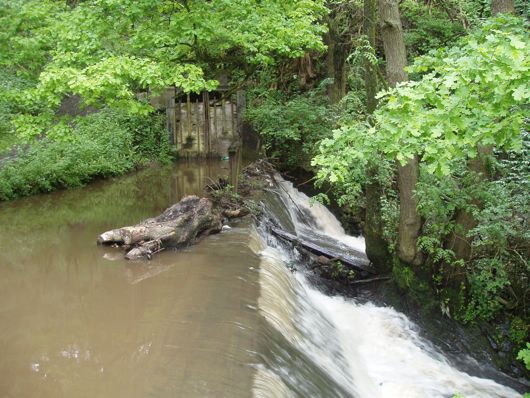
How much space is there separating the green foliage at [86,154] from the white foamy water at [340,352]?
185 inches

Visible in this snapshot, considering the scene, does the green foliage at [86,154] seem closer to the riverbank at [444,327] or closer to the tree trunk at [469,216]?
the riverbank at [444,327]

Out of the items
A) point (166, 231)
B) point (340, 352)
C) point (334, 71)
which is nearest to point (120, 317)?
point (166, 231)

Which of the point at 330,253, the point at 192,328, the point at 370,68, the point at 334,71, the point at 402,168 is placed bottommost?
the point at 192,328

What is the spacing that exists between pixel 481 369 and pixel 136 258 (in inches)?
209

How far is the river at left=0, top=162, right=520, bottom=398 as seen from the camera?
456 centimetres

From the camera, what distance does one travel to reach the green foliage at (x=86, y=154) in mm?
11750

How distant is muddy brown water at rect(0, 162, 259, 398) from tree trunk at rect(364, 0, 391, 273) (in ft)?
7.49

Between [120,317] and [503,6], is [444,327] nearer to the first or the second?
[503,6]

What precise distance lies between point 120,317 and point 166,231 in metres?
2.45

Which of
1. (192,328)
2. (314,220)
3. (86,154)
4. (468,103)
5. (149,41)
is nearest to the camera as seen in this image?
(468,103)

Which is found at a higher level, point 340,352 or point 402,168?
point 402,168

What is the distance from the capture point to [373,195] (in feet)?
28.6

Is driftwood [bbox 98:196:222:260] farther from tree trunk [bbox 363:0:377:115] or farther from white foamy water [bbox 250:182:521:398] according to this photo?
tree trunk [bbox 363:0:377:115]

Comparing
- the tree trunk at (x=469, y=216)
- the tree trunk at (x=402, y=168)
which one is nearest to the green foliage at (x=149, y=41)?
the tree trunk at (x=402, y=168)
